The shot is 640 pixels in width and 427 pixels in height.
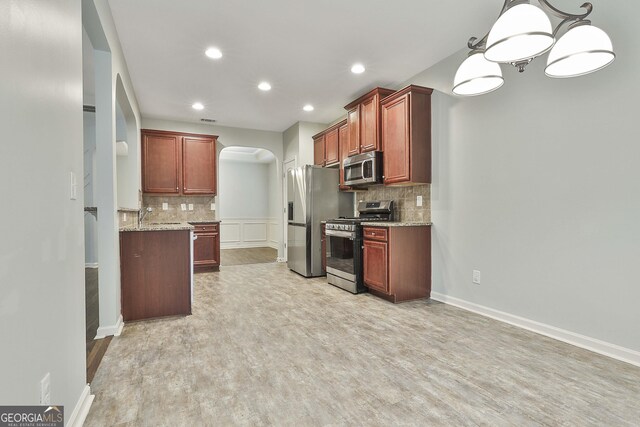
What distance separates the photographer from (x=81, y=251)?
169 cm

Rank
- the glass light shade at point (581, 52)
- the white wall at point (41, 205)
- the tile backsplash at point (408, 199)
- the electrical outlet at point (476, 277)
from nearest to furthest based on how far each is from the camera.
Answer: the white wall at point (41, 205)
the glass light shade at point (581, 52)
the electrical outlet at point (476, 277)
the tile backsplash at point (408, 199)

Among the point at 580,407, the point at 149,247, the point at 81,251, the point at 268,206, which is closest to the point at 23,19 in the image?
the point at 81,251

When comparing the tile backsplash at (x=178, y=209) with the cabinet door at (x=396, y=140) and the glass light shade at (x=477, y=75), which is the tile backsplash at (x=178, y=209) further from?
the glass light shade at (x=477, y=75)

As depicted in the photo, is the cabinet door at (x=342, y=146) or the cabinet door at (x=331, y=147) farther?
the cabinet door at (x=331, y=147)

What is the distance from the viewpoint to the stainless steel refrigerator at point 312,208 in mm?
4957

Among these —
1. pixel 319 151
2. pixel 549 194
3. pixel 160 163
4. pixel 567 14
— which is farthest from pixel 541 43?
pixel 160 163

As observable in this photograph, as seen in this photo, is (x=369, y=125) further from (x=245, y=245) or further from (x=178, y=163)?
(x=245, y=245)

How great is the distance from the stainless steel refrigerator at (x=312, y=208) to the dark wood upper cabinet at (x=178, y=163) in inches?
65.8

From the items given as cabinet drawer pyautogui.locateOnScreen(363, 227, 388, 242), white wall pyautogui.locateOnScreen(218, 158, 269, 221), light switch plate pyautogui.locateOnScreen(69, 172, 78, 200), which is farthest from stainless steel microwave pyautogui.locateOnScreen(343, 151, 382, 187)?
white wall pyautogui.locateOnScreen(218, 158, 269, 221)

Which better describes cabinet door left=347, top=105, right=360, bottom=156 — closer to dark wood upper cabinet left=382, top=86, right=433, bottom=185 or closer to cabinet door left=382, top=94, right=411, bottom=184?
cabinet door left=382, top=94, right=411, bottom=184

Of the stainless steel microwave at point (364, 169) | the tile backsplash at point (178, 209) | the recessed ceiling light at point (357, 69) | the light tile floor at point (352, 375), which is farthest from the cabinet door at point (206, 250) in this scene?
the recessed ceiling light at point (357, 69)

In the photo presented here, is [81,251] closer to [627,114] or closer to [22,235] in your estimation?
[22,235]

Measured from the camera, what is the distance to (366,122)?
433 centimetres

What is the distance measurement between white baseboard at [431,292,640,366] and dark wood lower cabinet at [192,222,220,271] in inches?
152
